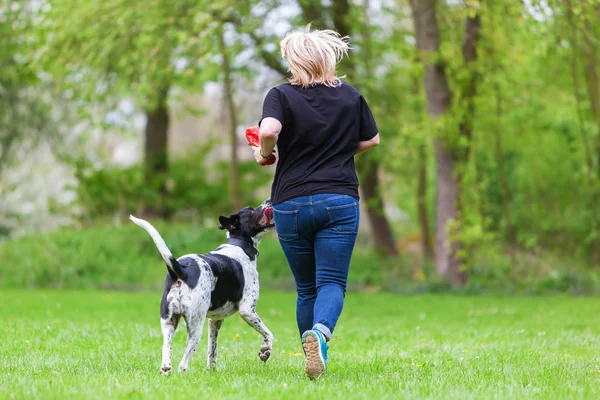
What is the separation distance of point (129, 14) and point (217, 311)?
1024 cm

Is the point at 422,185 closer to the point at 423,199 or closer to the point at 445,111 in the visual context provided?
the point at 423,199

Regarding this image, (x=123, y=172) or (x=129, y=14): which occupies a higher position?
(x=129, y=14)

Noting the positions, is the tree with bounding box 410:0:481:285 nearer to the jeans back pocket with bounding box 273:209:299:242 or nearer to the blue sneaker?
the jeans back pocket with bounding box 273:209:299:242

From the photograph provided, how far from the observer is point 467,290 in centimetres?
1554

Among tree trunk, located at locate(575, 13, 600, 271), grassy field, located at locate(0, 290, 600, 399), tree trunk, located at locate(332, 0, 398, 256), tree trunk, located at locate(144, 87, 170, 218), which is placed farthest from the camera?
tree trunk, located at locate(144, 87, 170, 218)

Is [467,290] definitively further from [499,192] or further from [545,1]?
[499,192]

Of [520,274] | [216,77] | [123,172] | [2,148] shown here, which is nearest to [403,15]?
[216,77]

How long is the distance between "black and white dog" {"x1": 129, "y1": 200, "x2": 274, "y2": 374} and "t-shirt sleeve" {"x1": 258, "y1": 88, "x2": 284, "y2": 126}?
964 millimetres

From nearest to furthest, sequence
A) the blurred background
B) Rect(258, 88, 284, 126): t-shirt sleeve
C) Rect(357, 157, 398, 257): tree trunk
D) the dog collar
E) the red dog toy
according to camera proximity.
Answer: Rect(258, 88, 284, 126): t-shirt sleeve
the red dog toy
the dog collar
the blurred background
Rect(357, 157, 398, 257): tree trunk

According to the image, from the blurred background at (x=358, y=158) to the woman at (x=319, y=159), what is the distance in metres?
6.33

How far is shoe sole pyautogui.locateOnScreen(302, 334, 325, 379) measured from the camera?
481 centimetres

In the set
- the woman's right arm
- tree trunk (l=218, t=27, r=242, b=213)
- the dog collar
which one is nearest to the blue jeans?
the woman's right arm

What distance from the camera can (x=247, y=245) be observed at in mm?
5957

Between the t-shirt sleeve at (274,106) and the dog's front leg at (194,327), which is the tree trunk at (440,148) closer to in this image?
the t-shirt sleeve at (274,106)
